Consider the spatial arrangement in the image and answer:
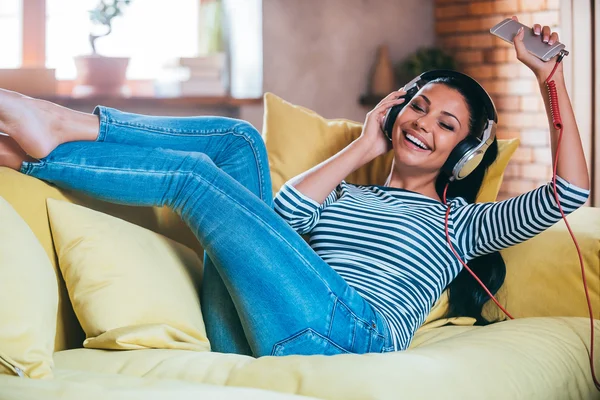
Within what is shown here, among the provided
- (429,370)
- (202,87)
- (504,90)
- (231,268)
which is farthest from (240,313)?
(504,90)

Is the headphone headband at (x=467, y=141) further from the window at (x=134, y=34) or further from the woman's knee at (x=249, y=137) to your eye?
the window at (x=134, y=34)

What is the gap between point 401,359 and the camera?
118 cm

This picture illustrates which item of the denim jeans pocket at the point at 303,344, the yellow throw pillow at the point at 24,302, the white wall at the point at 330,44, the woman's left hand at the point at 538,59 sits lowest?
the denim jeans pocket at the point at 303,344

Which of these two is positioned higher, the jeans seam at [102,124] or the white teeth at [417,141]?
the jeans seam at [102,124]

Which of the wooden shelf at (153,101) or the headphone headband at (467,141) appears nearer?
the headphone headband at (467,141)

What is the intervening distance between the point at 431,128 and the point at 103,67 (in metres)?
1.68

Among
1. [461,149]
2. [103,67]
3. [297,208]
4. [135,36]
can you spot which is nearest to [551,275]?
[461,149]

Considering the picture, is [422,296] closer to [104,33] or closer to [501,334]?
[501,334]

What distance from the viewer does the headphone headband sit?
5.48 feet

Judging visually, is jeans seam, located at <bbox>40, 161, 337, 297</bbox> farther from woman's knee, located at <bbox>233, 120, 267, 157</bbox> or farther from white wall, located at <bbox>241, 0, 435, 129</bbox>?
white wall, located at <bbox>241, 0, 435, 129</bbox>

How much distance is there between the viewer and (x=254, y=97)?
3164 mm

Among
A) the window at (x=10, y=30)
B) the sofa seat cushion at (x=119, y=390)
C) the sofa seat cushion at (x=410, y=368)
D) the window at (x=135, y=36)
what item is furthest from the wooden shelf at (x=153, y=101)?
the sofa seat cushion at (x=119, y=390)

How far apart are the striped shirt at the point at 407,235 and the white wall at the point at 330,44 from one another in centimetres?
156

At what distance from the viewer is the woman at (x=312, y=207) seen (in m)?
1.38
